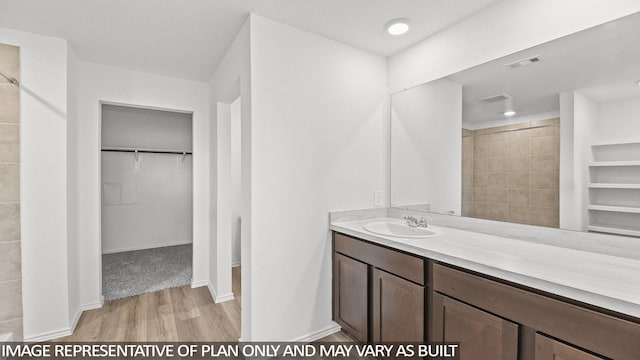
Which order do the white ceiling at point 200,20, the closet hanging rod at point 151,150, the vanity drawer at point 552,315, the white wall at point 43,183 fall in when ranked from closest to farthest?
the vanity drawer at point 552,315, the white ceiling at point 200,20, the white wall at point 43,183, the closet hanging rod at point 151,150

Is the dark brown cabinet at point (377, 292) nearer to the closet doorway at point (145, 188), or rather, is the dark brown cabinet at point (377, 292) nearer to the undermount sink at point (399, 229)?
the undermount sink at point (399, 229)

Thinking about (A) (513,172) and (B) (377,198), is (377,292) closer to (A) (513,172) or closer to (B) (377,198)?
(B) (377,198)

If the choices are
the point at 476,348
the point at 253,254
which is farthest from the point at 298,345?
the point at 476,348

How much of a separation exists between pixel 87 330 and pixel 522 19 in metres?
3.89

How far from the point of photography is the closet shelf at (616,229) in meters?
1.35

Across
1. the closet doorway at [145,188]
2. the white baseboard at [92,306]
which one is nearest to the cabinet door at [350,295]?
the white baseboard at [92,306]

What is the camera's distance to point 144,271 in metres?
3.71

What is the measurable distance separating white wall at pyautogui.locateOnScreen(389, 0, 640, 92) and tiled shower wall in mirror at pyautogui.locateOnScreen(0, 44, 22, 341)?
3.05 metres

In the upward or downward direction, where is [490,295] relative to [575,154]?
downward

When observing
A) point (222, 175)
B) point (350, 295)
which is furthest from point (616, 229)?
point (222, 175)

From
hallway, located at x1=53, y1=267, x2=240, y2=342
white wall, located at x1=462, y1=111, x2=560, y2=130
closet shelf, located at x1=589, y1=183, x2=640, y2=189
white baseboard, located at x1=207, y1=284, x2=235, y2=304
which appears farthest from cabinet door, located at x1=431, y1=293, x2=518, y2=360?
white baseboard, located at x1=207, y1=284, x2=235, y2=304

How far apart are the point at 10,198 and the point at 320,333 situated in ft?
8.36

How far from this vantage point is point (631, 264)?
126 centimetres

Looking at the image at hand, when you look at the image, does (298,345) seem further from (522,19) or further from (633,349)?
(522,19)
